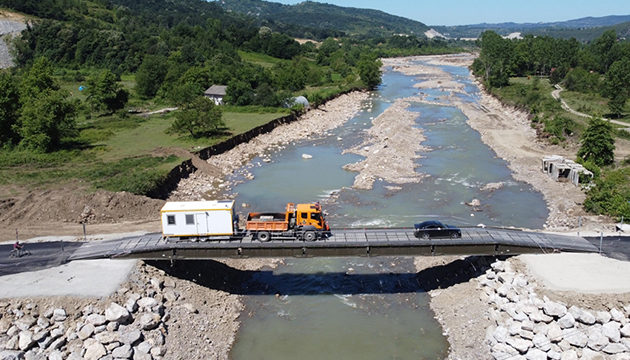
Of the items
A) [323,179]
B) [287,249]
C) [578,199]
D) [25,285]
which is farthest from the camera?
[323,179]

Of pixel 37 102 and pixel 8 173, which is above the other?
pixel 37 102

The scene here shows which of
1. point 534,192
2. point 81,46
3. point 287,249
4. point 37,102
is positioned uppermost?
point 81,46

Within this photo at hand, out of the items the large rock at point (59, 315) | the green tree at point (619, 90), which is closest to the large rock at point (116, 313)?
the large rock at point (59, 315)

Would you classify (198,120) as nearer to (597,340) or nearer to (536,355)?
(536,355)

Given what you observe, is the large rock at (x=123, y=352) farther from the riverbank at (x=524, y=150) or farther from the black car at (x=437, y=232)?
the riverbank at (x=524, y=150)

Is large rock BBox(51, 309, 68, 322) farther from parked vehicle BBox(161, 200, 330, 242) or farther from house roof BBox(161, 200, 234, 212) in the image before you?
house roof BBox(161, 200, 234, 212)

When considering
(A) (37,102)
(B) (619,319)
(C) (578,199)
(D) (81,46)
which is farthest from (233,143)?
(D) (81,46)

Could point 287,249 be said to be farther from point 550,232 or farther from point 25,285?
point 550,232

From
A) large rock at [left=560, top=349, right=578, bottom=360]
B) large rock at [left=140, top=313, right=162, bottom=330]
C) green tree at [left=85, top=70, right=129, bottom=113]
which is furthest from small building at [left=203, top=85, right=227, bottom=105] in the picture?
large rock at [left=560, top=349, right=578, bottom=360]
